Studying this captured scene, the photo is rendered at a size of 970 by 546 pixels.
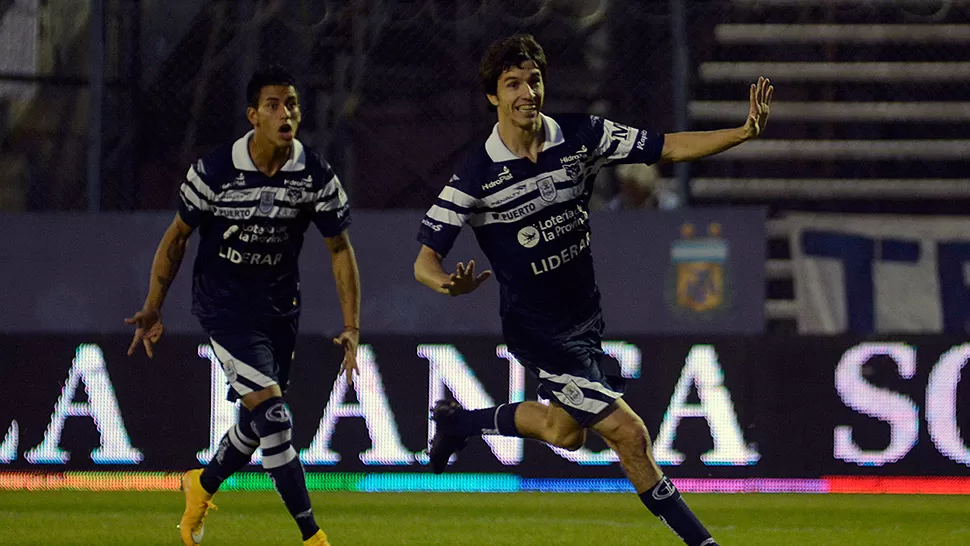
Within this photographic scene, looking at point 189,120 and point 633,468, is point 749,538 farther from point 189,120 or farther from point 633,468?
point 189,120

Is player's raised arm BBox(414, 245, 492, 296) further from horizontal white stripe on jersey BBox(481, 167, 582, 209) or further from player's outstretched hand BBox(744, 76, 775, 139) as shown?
player's outstretched hand BBox(744, 76, 775, 139)

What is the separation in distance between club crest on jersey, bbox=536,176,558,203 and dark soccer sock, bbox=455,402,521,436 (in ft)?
4.17

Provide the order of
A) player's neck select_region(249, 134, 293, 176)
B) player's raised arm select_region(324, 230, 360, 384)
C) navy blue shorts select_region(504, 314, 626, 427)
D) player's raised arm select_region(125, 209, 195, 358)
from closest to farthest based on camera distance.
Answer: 1. navy blue shorts select_region(504, 314, 626, 427)
2. player's neck select_region(249, 134, 293, 176)
3. player's raised arm select_region(125, 209, 195, 358)
4. player's raised arm select_region(324, 230, 360, 384)

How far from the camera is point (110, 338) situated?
439 inches

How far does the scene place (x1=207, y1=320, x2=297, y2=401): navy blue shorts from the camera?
7488 mm

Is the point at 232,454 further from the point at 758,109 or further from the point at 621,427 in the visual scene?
the point at 758,109

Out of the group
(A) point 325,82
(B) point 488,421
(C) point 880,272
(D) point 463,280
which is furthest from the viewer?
(A) point 325,82

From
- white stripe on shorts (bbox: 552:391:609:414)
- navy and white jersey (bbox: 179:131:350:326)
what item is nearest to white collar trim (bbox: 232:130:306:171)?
navy and white jersey (bbox: 179:131:350:326)

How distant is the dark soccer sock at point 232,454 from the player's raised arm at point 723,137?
7.91 ft

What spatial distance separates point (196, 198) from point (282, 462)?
4.26 ft

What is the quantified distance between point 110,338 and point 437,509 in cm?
277

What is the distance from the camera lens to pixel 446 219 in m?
6.70

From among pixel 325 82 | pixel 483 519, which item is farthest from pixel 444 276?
pixel 325 82

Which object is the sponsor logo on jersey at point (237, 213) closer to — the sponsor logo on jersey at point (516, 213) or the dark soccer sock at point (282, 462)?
the dark soccer sock at point (282, 462)
